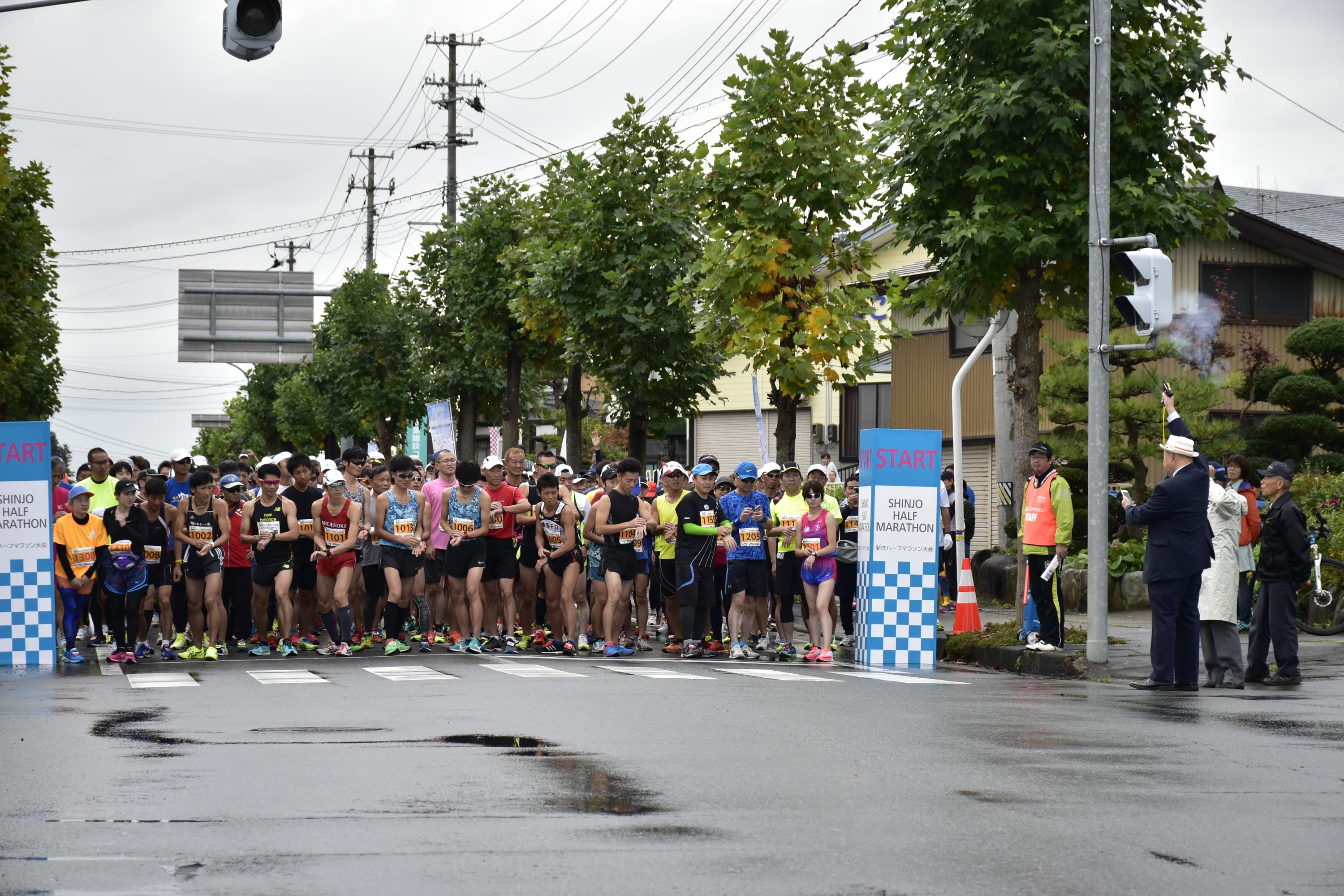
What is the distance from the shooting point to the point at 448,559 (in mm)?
16219

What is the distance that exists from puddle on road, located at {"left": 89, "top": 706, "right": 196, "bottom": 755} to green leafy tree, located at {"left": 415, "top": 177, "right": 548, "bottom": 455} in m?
19.7

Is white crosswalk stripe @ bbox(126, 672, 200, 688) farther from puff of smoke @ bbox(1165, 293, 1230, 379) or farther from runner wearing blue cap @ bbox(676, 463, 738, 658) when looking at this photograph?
puff of smoke @ bbox(1165, 293, 1230, 379)

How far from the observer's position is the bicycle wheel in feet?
55.9

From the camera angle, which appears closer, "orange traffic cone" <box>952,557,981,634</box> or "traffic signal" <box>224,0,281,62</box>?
"traffic signal" <box>224,0,281,62</box>

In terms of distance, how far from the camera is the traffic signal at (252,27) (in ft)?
39.7

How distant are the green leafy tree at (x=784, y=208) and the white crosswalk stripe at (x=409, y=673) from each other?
27.3ft

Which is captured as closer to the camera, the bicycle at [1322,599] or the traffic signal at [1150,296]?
the traffic signal at [1150,296]

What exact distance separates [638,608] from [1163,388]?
6.59 m

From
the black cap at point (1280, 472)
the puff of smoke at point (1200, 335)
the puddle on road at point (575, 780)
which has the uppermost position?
the puff of smoke at point (1200, 335)

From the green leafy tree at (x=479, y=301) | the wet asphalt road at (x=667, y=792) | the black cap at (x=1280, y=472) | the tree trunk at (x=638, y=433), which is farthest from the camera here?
the green leafy tree at (x=479, y=301)

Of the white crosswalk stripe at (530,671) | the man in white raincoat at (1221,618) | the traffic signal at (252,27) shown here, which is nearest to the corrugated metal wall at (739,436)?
the white crosswalk stripe at (530,671)

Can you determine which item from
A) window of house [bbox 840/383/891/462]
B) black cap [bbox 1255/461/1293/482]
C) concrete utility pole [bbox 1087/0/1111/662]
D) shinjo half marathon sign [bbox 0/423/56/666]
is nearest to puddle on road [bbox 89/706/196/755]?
shinjo half marathon sign [bbox 0/423/56/666]

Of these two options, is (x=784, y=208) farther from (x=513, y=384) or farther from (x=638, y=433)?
(x=513, y=384)

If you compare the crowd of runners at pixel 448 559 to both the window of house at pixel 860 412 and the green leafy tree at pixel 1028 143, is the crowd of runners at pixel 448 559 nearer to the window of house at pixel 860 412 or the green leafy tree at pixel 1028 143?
the green leafy tree at pixel 1028 143
